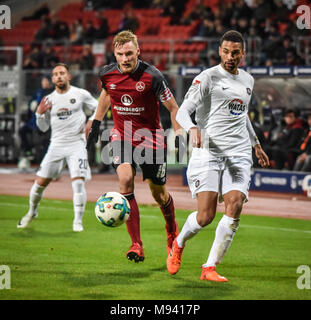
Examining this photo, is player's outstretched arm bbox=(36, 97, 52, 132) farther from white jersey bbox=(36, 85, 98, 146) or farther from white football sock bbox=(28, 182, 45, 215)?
white football sock bbox=(28, 182, 45, 215)

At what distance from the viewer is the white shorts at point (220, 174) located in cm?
712

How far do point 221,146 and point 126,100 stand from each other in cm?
142

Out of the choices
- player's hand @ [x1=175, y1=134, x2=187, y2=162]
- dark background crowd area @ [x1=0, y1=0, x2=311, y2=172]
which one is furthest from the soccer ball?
dark background crowd area @ [x1=0, y1=0, x2=311, y2=172]

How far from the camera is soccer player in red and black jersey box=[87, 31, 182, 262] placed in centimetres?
802

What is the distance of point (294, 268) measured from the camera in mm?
8156

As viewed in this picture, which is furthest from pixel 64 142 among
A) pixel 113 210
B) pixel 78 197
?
pixel 113 210

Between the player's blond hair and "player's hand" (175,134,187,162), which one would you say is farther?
the player's blond hair

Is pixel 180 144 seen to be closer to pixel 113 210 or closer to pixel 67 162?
pixel 113 210

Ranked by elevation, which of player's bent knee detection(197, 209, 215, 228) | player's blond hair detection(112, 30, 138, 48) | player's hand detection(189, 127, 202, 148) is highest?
player's blond hair detection(112, 30, 138, 48)

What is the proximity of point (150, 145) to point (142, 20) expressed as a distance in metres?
19.8

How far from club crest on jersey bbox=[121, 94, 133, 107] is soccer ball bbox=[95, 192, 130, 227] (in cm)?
104

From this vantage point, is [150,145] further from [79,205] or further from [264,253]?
[79,205]

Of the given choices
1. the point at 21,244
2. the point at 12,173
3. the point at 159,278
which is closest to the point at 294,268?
the point at 159,278

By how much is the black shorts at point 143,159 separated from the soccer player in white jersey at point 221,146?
0.98 metres
